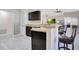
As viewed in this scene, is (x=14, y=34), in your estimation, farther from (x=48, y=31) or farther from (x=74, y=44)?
(x=74, y=44)

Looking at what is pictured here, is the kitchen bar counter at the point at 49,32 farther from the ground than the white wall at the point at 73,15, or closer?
closer

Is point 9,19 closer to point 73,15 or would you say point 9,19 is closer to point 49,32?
point 49,32

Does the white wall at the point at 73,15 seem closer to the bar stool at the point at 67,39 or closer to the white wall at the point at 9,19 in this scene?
the bar stool at the point at 67,39

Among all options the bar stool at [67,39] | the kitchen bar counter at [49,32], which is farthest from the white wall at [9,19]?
the bar stool at [67,39]

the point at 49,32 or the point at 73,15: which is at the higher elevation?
the point at 73,15

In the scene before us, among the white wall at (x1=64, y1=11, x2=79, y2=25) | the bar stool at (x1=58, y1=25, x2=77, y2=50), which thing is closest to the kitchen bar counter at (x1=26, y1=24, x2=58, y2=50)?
the bar stool at (x1=58, y1=25, x2=77, y2=50)

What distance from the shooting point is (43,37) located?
4.69ft

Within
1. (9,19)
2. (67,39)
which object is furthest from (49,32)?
(9,19)

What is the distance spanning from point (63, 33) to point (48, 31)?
0.17 metres

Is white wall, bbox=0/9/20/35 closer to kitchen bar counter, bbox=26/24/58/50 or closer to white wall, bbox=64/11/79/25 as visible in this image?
kitchen bar counter, bbox=26/24/58/50

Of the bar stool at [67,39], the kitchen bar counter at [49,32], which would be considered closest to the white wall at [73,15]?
the bar stool at [67,39]
